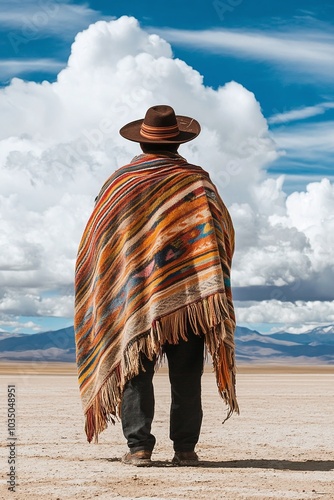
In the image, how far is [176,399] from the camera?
5.95m

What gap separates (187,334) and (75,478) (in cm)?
114

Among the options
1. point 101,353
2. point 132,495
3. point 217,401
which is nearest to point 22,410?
point 217,401

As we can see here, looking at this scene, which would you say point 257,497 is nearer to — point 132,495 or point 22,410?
point 132,495

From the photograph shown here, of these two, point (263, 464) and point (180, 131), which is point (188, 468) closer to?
point (263, 464)

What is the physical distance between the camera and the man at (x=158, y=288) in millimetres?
5789

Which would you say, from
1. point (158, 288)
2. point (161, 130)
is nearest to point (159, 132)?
point (161, 130)

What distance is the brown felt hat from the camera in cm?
609

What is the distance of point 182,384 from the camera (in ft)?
19.4

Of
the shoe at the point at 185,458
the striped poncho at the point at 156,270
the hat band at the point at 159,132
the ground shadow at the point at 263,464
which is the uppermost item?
the hat band at the point at 159,132

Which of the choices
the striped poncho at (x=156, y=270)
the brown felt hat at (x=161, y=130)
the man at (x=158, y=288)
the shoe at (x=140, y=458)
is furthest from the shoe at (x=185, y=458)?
the brown felt hat at (x=161, y=130)

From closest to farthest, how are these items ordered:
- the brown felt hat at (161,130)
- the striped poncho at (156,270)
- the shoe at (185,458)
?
the striped poncho at (156,270) < the shoe at (185,458) < the brown felt hat at (161,130)

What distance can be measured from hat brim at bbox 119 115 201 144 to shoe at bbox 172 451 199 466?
1.97 metres

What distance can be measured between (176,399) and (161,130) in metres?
1.72

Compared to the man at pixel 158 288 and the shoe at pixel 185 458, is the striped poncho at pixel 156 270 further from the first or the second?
the shoe at pixel 185 458
